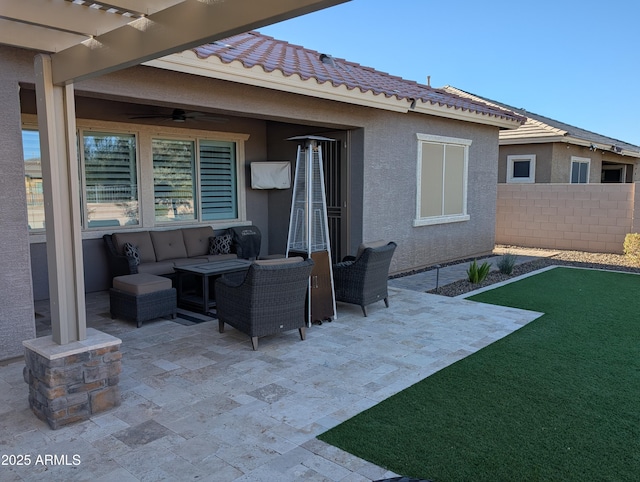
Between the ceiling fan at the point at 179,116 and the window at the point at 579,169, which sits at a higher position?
the ceiling fan at the point at 179,116

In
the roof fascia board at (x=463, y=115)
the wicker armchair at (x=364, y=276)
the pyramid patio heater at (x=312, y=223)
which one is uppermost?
the roof fascia board at (x=463, y=115)

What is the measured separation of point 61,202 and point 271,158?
23.7ft

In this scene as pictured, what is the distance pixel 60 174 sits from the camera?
3.84 metres

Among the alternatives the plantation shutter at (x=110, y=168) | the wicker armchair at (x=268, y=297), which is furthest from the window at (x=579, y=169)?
the wicker armchair at (x=268, y=297)

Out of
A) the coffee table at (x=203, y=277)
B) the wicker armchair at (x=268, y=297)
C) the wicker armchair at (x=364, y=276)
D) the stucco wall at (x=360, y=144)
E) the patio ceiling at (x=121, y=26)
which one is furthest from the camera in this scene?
the coffee table at (x=203, y=277)

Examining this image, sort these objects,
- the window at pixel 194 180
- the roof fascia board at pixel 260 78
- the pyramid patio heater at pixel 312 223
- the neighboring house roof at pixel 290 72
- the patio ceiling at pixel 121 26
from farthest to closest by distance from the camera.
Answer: the window at pixel 194 180 → the pyramid patio heater at pixel 312 223 → the neighboring house roof at pixel 290 72 → the roof fascia board at pixel 260 78 → the patio ceiling at pixel 121 26

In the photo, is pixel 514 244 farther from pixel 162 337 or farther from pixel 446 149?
pixel 162 337

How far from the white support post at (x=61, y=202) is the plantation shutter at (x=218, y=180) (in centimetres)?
610

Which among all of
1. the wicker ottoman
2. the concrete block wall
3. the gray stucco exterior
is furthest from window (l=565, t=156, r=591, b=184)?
the wicker ottoman

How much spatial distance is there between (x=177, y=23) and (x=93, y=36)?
3.45 ft

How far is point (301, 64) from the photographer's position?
8.05 metres

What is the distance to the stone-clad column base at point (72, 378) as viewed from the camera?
146 inches

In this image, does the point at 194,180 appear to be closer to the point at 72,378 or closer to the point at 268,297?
the point at 268,297

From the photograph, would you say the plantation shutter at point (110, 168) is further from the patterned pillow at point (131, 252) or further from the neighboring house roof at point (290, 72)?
the neighboring house roof at point (290, 72)
